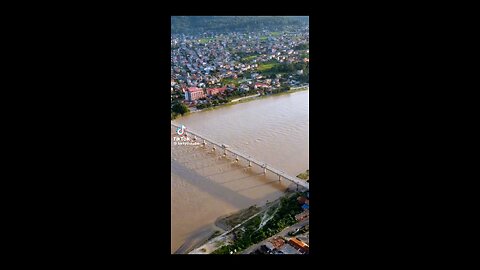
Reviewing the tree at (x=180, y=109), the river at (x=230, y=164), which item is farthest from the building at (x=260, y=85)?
the tree at (x=180, y=109)

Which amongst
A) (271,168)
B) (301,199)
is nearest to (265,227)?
(301,199)

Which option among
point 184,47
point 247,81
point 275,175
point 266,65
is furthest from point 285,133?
point 184,47

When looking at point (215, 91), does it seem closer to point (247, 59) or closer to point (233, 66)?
point (233, 66)

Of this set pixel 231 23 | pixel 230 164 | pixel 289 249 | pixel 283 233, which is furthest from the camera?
pixel 231 23

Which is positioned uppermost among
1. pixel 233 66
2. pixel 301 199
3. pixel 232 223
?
pixel 233 66

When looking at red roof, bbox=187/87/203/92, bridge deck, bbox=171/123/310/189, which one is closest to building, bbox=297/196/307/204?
bridge deck, bbox=171/123/310/189
